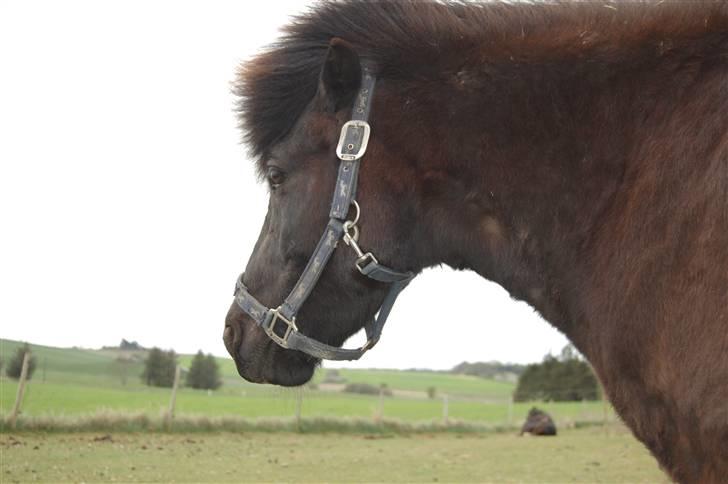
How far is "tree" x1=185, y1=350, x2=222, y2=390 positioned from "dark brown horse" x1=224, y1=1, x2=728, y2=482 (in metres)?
17.7

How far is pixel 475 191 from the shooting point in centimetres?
245

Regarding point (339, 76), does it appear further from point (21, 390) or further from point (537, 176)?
point (21, 390)

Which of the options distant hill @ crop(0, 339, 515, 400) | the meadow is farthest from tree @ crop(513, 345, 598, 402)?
distant hill @ crop(0, 339, 515, 400)

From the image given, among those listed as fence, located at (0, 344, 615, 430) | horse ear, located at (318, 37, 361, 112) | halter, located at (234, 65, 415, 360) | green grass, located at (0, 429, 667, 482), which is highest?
horse ear, located at (318, 37, 361, 112)

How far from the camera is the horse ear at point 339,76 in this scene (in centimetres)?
252

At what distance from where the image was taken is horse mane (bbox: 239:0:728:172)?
2.29 metres

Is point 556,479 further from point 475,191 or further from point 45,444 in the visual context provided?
point 475,191

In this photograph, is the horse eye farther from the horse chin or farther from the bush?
the bush

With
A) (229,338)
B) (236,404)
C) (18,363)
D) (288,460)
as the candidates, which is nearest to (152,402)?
(18,363)

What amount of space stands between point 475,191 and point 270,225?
2.79 ft

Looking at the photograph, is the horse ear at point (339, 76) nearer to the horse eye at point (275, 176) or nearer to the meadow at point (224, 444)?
the horse eye at point (275, 176)

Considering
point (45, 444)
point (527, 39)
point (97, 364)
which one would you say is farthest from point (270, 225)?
point (97, 364)

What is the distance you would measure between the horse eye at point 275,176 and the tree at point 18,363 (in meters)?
11.9

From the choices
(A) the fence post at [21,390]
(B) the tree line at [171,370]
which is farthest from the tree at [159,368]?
(A) the fence post at [21,390]
